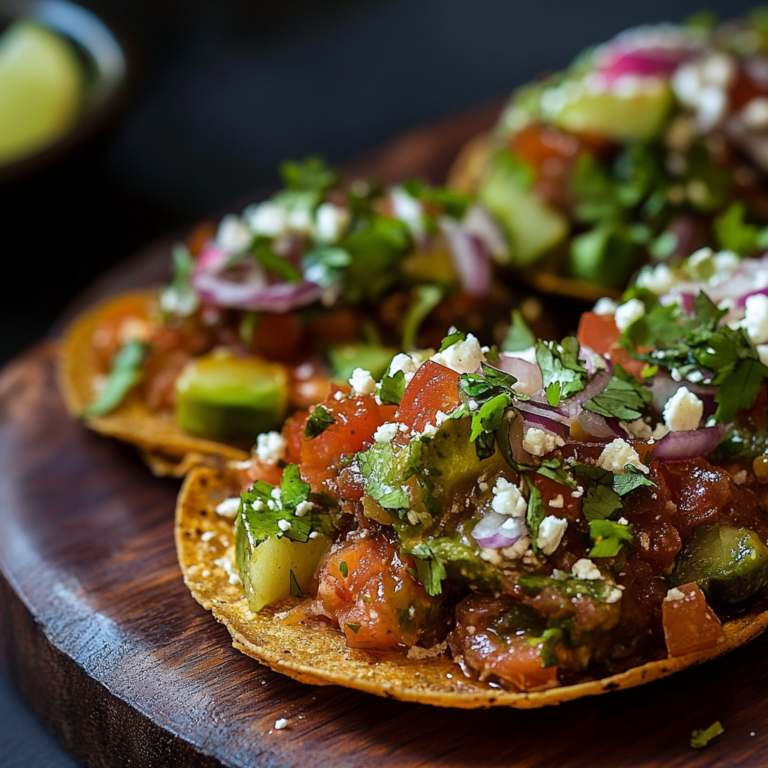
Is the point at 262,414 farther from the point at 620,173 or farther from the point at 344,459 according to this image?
the point at 620,173

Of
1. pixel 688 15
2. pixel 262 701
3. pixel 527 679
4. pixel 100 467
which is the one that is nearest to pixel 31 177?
pixel 100 467

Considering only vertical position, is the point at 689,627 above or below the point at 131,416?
below

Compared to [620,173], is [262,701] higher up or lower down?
lower down

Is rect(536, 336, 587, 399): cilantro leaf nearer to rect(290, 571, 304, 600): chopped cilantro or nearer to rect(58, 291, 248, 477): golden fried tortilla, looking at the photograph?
rect(290, 571, 304, 600): chopped cilantro

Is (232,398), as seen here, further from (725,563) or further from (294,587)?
(725,563)

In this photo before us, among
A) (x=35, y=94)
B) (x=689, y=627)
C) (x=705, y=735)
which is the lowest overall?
(x=705, y=735)

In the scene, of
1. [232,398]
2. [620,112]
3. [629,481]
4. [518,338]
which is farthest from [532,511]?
[620,112]
